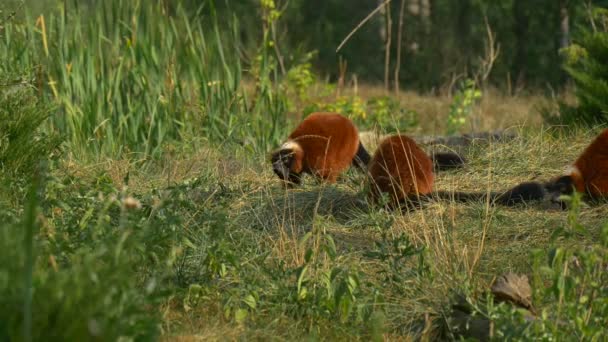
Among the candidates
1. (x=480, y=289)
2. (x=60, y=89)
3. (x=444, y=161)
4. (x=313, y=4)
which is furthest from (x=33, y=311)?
(x=313, y=4)

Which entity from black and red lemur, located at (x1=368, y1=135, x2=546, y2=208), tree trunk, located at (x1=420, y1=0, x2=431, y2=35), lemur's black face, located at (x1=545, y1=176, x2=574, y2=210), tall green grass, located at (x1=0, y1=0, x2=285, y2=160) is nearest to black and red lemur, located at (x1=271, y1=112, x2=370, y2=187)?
black and red lemur, located at (x1=368, y1=135, x2=546, y2=208)

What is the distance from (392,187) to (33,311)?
2.97 m

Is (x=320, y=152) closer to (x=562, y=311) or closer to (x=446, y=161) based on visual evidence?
(x=446, y=161)

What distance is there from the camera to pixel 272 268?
4.19 m

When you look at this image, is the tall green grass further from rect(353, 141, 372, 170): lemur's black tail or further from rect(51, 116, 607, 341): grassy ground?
rect(353, 141, 372, 170): lemur's black tail

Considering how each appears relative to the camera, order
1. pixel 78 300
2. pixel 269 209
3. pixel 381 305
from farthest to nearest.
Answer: pixel 269 209 < pixel 381 305 < pixel 78 300

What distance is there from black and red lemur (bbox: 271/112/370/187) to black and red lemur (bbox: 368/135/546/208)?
74cm

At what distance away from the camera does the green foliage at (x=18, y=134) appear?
5316 mm

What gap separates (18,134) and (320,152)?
78.1 inches

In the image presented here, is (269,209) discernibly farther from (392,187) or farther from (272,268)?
(272,268)

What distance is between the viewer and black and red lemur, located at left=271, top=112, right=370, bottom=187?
6082 millimetres

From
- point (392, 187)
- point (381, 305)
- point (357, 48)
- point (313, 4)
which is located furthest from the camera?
point (313, 4)

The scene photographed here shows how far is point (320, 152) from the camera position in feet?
20.2

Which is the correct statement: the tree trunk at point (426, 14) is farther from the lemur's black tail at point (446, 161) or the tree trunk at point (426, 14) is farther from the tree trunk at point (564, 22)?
the lemur's black tail at point (446, 161)
